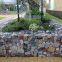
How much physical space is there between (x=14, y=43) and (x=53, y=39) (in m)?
1.18

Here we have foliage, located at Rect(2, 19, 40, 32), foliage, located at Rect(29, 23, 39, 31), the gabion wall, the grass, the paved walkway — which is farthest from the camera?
the paved walkway

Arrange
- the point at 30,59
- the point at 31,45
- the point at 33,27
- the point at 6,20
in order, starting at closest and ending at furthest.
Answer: the point at 30,59 < the point at 31,45 < the point at 33,27 < the point at 6,20

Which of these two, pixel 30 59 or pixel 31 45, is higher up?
pixel 31 45

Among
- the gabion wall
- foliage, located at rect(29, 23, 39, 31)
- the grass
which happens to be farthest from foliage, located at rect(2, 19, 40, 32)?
the grass

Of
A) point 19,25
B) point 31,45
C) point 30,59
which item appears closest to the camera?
point 30,59

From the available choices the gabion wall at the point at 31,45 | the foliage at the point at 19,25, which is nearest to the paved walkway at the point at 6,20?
the foliage at the point at 19,25

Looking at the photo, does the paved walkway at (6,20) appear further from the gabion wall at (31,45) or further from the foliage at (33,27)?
the gabion wall at (31,45)

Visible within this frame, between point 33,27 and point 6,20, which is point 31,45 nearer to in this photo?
point 33,27

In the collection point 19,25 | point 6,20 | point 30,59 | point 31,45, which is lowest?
point 30,59

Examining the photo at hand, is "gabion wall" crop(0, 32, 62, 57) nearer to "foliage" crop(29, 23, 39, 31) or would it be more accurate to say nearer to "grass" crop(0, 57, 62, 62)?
"grass" crop(0, 57, 62, 62)

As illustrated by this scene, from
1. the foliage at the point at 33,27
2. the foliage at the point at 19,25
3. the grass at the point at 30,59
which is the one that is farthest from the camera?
the foliage at the point at 19,25

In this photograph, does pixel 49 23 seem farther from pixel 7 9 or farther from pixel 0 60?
pixel 0 60

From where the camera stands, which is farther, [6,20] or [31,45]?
[6,20]

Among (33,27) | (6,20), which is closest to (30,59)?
(33,27)
